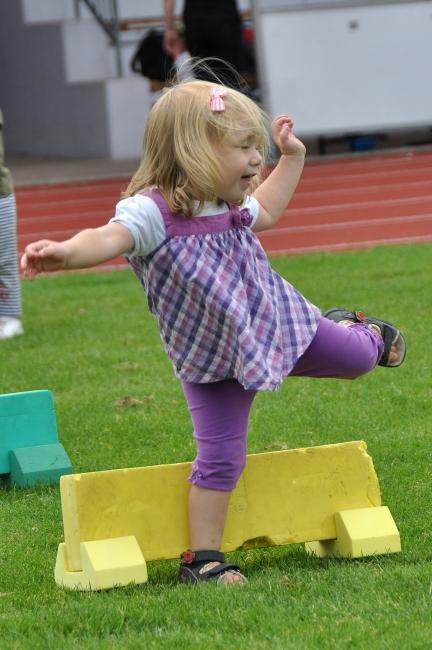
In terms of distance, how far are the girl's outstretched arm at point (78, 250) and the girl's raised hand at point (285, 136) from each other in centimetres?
73

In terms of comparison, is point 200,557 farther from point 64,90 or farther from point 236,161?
point 64,90

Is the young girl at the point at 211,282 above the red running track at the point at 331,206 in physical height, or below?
above

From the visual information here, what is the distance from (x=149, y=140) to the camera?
392cm

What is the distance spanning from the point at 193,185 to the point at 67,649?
1.31 m

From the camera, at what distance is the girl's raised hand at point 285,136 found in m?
4.20

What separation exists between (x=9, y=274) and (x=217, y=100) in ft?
14.5

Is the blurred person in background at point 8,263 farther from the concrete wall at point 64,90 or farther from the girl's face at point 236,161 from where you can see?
the concrete wall at point 64,90

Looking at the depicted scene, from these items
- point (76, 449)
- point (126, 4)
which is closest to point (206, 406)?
point (76, 449)

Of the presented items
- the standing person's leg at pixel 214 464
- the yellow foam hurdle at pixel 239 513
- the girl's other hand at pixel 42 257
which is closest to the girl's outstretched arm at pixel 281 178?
the standing person's leg at pixel 214 464

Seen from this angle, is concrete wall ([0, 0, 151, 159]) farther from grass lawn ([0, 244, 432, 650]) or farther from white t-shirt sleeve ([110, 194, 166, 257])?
white t-shirt sleeve ([110, 194, 166, 257])

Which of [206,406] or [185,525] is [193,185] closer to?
[206,406]

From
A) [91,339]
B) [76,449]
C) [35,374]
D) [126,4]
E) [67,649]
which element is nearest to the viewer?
[67,649]

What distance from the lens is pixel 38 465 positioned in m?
5.08

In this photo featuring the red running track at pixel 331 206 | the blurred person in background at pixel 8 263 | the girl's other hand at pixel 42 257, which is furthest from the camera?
the red running track at pixel 331 206
